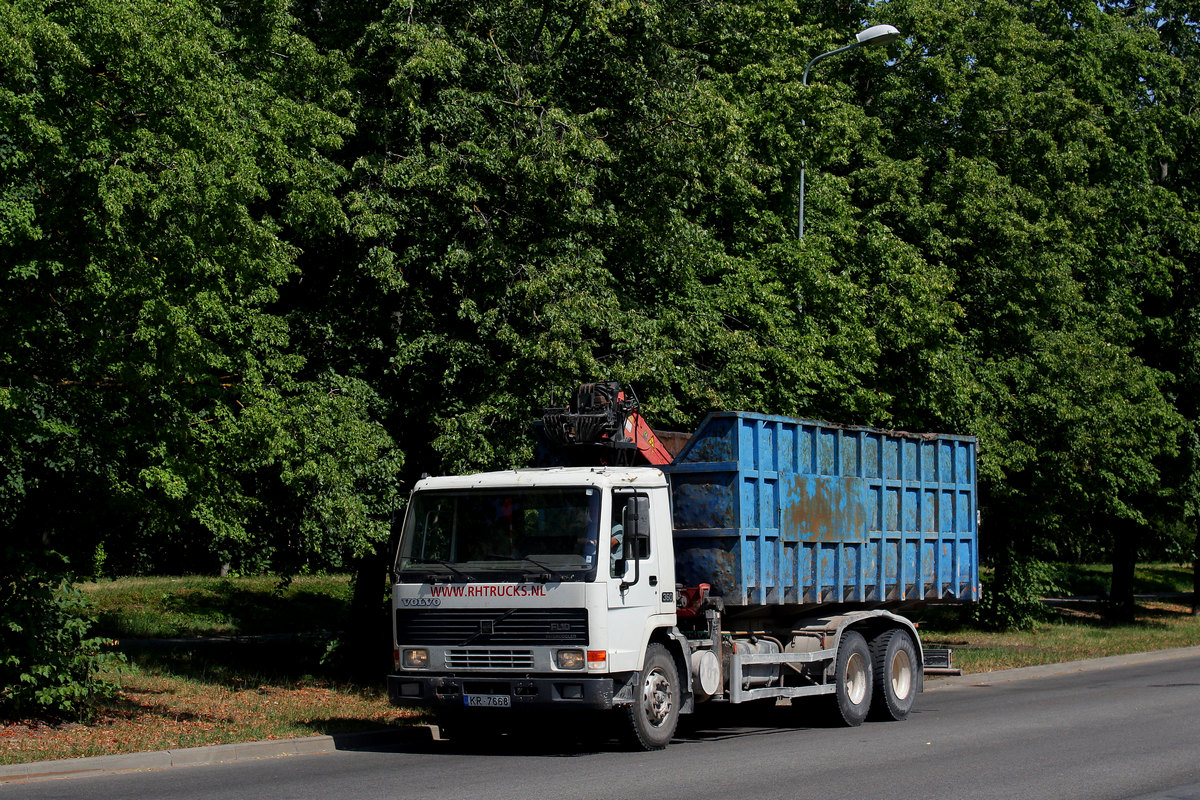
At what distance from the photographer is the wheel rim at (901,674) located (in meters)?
15.0

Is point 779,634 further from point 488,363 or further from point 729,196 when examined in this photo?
point 729,196

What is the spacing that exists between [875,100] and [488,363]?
46.4 feet

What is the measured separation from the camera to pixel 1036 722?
47.0ft

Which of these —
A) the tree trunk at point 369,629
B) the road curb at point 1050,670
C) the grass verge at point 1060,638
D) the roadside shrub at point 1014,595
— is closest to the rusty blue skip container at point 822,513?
the road curb at point 1050,670

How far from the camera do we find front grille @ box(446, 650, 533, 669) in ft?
37.6

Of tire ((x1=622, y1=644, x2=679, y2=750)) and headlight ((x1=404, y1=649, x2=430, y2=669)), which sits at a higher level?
headlight ((x1=404, y1=649, x2=430, y2=669))

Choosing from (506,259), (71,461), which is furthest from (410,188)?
(71,461)

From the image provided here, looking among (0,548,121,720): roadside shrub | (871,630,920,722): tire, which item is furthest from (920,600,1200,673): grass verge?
(0,548,121,720): roadside shrub

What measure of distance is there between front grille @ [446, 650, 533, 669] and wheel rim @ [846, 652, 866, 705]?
4.58m

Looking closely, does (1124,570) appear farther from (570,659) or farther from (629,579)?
(570,659)

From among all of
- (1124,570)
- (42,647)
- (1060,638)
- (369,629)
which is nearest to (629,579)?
(42,647)

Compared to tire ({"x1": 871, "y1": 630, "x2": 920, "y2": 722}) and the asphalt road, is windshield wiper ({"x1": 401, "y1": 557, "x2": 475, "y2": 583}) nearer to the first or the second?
the asphalt road

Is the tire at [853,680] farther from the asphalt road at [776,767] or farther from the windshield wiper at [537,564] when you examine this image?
the windshield wiper at [537,564]

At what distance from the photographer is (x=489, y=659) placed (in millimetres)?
11570
